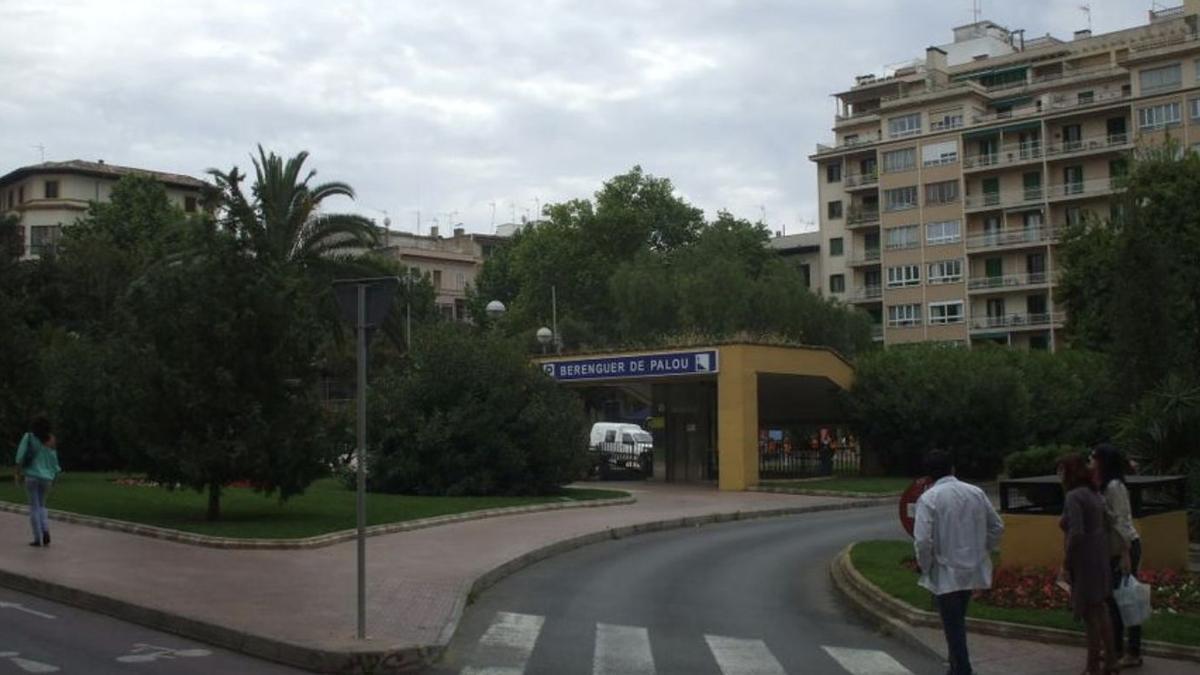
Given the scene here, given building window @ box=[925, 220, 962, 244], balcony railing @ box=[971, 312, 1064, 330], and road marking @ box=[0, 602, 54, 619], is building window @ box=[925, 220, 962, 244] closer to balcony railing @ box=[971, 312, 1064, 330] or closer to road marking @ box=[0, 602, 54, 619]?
balcony railing @ box=[971, 312, 1064, 330]

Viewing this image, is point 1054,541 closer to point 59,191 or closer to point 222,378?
point 222,378

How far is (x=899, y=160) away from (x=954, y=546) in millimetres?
82977

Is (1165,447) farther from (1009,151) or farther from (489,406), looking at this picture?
(1009,151)

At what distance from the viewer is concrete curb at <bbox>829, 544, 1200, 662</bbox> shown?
1054 centimetres

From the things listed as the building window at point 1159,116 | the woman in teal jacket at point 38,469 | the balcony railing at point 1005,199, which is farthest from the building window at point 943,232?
the woman in teal jacket at point 38,469

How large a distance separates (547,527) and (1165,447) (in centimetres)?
1014

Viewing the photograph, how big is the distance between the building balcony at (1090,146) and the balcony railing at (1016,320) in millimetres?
10158

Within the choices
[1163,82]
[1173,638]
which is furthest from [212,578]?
[1163,82]

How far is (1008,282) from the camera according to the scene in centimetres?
8169

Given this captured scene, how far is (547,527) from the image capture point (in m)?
21.9

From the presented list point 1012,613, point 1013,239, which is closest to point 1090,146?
point 1013,239

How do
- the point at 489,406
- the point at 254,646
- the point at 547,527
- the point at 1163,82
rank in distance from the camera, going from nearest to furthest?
the point at 254,646, the point at 547,527, the point at 489,406, the point at 1163,82

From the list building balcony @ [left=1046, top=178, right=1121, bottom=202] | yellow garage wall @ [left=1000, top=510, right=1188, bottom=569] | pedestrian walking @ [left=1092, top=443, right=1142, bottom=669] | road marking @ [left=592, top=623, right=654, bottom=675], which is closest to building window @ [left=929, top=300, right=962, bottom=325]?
building balcony @ [left=1046, top=178, right=1121, bottom=202]

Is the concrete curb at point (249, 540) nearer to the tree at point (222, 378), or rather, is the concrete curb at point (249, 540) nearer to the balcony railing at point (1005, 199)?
the tree at point (222, 378)
